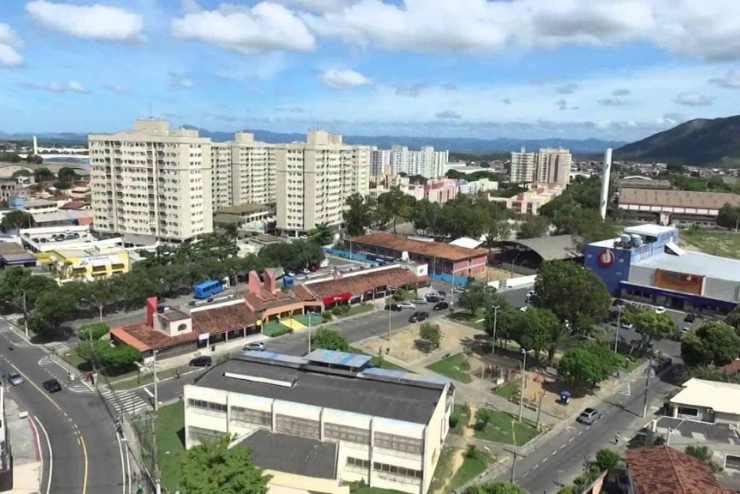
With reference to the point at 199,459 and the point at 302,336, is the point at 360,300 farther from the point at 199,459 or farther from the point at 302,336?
the point at 199,459

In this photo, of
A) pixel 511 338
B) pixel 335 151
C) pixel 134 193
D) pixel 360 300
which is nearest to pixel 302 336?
pixel 360 300

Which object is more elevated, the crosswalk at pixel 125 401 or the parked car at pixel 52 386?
the parked car at pixel 52 386

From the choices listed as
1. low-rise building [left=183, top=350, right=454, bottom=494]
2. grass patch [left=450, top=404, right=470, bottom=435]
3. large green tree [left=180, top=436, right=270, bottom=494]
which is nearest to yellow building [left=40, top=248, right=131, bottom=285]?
low-rise building [left=183, top=350, right=454, bottom=494]

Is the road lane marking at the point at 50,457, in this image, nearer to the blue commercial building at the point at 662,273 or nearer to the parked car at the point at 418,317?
the parked car at the point at 418,317

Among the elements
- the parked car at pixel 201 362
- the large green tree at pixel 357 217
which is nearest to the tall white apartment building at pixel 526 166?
the large green tree at pixel 357 217

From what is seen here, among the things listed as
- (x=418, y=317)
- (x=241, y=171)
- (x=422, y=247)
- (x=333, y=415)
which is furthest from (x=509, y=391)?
(x=241, y=171)

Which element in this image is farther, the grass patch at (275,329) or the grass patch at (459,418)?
the grass patch at (275,329)

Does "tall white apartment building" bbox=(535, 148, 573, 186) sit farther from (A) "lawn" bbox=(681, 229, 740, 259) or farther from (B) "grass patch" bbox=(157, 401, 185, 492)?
(B) "grass patch" bbox=(157, 401, 185, 492)
